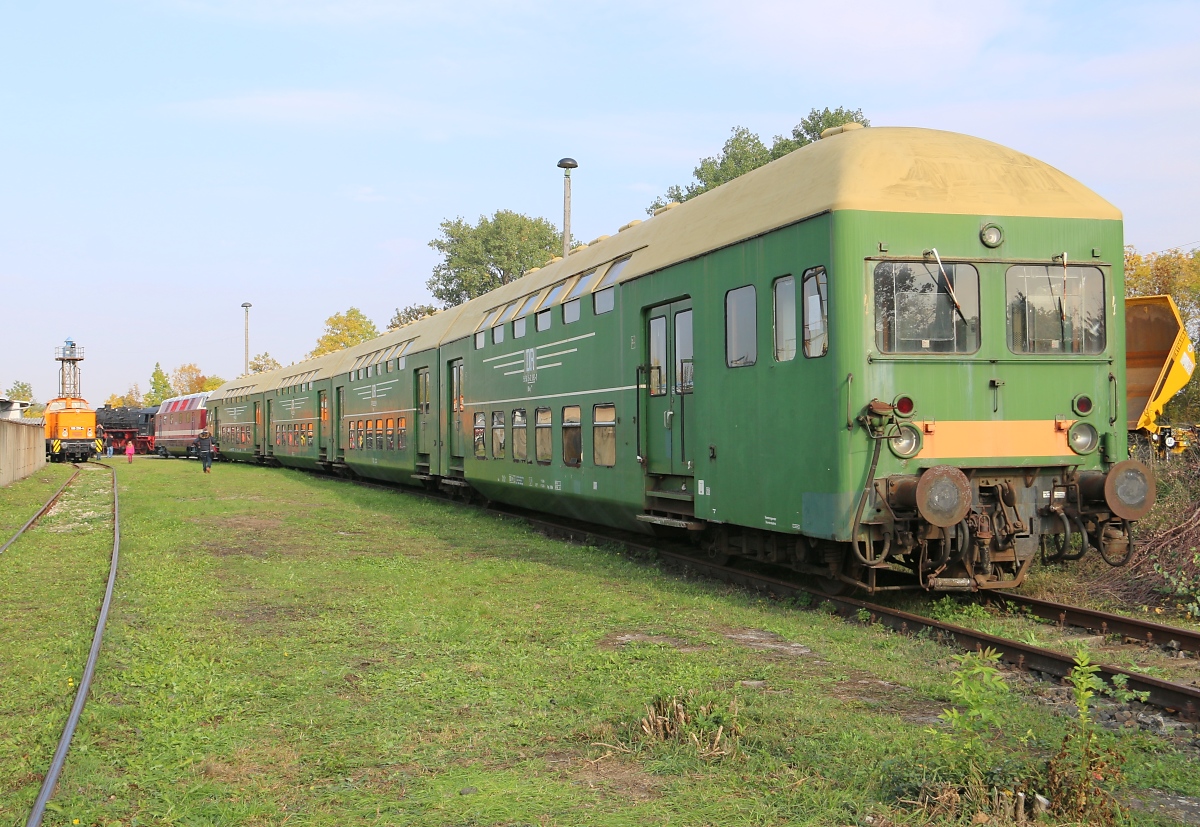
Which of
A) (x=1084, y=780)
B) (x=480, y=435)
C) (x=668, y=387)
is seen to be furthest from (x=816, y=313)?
(x=480, y=435)

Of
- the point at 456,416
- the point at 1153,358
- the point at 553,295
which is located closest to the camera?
the point at 1153,358

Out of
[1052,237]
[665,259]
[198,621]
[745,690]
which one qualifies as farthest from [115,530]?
[1052,237]

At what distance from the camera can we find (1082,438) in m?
8.85

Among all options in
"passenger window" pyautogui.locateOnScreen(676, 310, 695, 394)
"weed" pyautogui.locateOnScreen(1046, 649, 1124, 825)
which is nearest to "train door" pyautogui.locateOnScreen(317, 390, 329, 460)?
"passenger window" pyautogui.locateOnScreen(676, 310, 695, 394)

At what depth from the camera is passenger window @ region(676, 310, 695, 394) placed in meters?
11.2

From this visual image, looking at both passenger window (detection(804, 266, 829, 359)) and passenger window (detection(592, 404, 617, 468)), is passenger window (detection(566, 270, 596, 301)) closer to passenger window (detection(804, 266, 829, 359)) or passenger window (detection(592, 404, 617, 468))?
passenger window (detection(592, 404, 617, 468))

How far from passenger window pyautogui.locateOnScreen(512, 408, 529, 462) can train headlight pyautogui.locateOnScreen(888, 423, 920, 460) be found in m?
8.59

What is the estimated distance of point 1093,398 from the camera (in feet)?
29.3

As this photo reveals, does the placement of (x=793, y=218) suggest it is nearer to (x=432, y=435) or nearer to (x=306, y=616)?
(x=306, y=616)

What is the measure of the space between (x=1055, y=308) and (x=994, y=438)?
1324 mm

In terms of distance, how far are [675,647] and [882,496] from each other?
6.87 feet

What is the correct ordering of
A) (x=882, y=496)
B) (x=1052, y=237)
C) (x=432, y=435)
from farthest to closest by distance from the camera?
(x=432, y=435) → (x=1052, y=237) → (x=882, y=496)

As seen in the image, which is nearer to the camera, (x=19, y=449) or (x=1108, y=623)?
(x=1108, y=623)

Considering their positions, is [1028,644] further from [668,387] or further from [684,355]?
[668,387]
